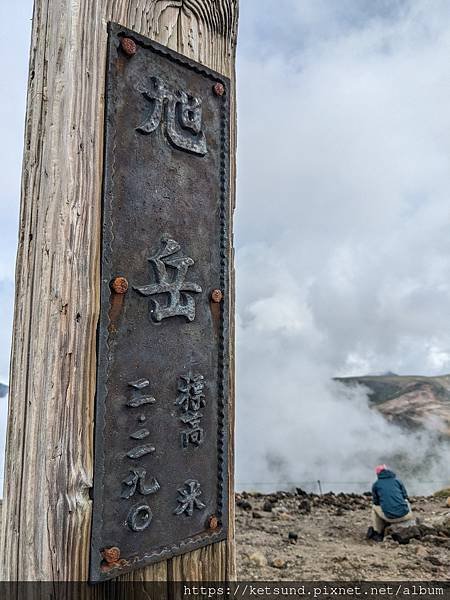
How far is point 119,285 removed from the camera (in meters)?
1.35

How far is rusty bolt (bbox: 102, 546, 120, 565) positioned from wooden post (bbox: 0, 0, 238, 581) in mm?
49

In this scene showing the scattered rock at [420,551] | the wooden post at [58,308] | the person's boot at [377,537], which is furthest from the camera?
the person's boot at [377,537]

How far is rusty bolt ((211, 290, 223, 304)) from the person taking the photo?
157cm

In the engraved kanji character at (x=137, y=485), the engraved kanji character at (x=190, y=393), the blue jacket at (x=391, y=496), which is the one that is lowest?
the blue jacket at (x=391, y=496)

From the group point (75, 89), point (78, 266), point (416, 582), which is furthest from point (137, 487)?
point (416, 582)

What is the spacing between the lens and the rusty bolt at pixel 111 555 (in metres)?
1.28

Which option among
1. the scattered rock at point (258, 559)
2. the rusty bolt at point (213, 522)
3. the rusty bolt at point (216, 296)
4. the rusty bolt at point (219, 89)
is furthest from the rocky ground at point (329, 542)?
the rusty bolt at point (219, 89)

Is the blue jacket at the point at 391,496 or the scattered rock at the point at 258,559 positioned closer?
the scattered rock at the point at 258,559

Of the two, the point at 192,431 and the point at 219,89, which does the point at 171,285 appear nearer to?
the point at 192,431

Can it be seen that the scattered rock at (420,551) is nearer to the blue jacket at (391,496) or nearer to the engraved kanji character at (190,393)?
the blue jacket at (391,496)

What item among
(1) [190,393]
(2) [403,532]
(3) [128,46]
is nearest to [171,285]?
(1) [190,393]

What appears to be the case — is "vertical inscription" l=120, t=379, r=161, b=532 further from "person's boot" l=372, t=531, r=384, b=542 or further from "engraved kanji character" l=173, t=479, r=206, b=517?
"person's boot" l=372, t=531, r=384, b=542

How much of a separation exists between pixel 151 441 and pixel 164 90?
947 mm

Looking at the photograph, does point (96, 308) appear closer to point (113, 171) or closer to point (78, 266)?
point (78, 266)
